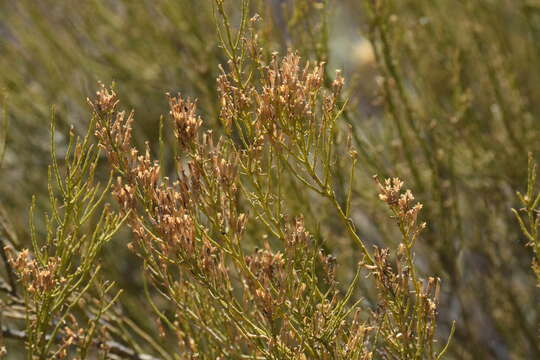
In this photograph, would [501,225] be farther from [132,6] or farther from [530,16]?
[132,6]

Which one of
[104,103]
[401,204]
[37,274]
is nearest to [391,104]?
[401,204]

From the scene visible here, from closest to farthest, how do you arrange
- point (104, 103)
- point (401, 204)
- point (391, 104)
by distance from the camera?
point (401, 204), point (104, 103), point (391, 104)

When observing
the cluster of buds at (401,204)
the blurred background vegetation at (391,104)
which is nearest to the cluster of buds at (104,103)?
the cluster of buds at (401,204)

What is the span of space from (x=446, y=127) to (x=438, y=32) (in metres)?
0.41

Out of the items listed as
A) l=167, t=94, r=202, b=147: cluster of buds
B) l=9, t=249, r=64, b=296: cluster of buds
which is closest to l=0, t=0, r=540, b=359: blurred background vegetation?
l=9, t=249, r=64, b=296: cluster of buds

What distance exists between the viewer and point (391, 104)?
2.70 metres

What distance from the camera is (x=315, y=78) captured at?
156 centimetres

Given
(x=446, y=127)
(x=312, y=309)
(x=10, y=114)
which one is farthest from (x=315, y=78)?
(x=10, y=114)

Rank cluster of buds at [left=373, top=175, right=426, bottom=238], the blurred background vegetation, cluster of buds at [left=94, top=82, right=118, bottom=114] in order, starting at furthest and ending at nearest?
the blurred background vegetation
cluster of buds at [left=94, top=82, right=118, bottom=114]
cluster of buds at [left=373, top=175, right=426, bottom=238]

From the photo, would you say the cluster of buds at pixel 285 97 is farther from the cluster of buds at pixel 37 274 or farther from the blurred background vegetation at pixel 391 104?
the blurred background vegetation at pixel 391 104

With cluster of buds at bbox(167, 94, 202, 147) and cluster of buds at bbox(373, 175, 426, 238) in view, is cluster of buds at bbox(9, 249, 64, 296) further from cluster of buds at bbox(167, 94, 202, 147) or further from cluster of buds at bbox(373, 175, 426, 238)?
cluster of buds at bbox(373, 175, 426, 238)

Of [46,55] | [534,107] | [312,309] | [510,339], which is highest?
[534,107]

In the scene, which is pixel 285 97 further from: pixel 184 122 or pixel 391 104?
pixel 391 104

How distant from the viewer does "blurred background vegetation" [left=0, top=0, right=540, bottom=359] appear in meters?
2.79
